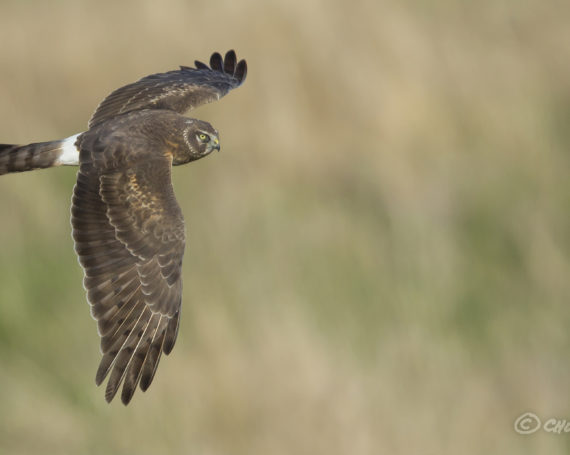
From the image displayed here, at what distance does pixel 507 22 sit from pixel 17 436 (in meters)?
6.25

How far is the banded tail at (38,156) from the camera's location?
7.69 m

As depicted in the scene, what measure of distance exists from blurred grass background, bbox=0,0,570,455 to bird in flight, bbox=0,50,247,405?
1863 mm

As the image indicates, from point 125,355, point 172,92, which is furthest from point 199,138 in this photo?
point 125,355

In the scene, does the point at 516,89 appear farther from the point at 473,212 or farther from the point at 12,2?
the point at 12,2

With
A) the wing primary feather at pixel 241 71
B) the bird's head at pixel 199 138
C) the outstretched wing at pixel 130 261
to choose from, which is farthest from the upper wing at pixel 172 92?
the outstretched wing at pixel 130 261

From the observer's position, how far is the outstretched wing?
684 centimetres

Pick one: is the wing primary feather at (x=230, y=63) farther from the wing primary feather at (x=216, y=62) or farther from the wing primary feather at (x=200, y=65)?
the wing primary feather at (x=200, y=65)

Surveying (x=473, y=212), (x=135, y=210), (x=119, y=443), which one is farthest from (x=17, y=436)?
(x=473, y=212)

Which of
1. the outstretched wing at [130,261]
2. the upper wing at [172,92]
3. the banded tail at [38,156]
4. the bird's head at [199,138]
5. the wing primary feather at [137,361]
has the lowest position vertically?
the wing primary feather at [137,361]

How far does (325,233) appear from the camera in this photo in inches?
394

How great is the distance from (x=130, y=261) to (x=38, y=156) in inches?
49.3

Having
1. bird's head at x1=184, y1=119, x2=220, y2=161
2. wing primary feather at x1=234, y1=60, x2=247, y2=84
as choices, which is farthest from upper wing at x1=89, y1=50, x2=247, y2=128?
bird's head at x1=184, y1=119, x2=220, y2=161

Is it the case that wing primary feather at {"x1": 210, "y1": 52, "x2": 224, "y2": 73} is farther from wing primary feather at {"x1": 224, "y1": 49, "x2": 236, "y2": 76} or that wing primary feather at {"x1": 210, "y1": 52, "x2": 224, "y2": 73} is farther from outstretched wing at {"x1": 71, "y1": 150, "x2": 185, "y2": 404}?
outstretched wing at {"x1": 71, "y1": 150, "x2": 185, "y2": 404}

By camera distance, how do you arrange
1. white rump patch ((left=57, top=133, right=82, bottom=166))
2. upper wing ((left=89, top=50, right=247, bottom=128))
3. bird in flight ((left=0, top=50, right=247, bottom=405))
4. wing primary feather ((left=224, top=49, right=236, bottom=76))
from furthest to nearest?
1. wing primary feather ((left=224, top=49, right=236, bottom=76))
2. upper wing ((left=89, top=50, right=247, bottom=128))
3. white rump patch ((left=57, top=133, right=82, bottom=166))
4. bird in flight ((left=0, top=50, right=247, bottom=405))
